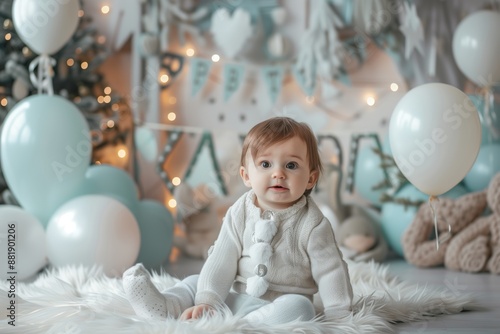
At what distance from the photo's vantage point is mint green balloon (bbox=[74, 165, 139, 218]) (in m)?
2.84

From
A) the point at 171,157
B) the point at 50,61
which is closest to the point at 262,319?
the point at 50,61

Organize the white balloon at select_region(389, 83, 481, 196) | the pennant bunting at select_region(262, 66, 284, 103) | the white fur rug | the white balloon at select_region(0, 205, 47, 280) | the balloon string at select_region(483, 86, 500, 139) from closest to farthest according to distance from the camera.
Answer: the white fur rug, the white balloon at select_region(389, 83, 481, 196), the white balloon at select_region(0, 205, 47, 280), the balloon string at select_region(483, 86, 500, 139), the pennant bunting at select_region(262, 66, 284, 103)

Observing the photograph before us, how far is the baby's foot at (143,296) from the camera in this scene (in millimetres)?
1687

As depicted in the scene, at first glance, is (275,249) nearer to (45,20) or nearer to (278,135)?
(278,135)

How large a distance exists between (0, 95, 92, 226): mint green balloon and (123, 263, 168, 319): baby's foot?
1.03 meters

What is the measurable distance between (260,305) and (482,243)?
4.40 ft

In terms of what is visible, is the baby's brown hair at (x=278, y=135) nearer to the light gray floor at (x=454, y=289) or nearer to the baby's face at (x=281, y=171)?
the baby's face at (x=281, y=171)

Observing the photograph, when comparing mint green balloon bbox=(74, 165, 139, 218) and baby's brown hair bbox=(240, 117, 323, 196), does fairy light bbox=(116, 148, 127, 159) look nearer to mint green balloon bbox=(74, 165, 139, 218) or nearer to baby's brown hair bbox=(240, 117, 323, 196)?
mint green balloon bbox=(74, 165, 139, 218)

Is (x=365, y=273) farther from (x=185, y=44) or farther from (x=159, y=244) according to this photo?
(x=185, y=44)

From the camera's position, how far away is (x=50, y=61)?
9.20ft

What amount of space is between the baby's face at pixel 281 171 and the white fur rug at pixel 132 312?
1.01 feet

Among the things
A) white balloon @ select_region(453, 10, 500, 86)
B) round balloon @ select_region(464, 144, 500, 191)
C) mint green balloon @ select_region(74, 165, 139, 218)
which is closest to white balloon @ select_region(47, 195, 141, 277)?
mint green balloon @ select_region(74, 165, 139, 218)

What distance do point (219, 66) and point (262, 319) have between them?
218 cm

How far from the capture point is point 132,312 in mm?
1831
